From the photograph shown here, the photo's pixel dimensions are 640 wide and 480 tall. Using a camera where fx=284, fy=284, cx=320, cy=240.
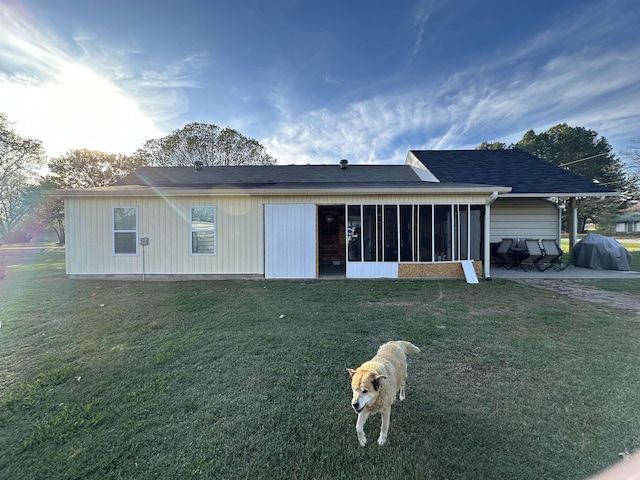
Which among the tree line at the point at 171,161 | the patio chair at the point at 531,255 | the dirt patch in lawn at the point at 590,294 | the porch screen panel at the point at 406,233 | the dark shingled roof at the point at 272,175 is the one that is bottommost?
the dirt patch in lawn at the point at 590,294

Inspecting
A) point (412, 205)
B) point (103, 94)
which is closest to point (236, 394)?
point (412, 205)

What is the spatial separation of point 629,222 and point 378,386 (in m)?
55.1

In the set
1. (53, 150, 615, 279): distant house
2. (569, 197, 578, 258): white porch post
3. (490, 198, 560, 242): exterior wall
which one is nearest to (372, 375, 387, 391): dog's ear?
(53, 150, 615, 279): distant house

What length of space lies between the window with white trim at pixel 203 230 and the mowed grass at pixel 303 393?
2882 mm

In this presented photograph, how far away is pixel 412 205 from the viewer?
7766 millimetres

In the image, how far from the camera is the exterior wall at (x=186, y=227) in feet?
25.4

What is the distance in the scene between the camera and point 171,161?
22812 millimetres

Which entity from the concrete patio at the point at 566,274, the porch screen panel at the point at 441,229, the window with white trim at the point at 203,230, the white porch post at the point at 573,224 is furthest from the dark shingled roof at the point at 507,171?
the window with white trim at the point at 203,230

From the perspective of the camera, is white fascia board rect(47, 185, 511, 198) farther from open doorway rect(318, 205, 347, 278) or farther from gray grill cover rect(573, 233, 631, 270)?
gray grill cover rect(573, 233, 631, 270)

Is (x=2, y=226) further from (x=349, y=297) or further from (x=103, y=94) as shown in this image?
(x=349, y=297)

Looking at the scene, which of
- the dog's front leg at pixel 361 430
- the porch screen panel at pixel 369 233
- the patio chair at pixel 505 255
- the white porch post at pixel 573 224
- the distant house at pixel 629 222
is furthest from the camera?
the distant house at pixel 629 222

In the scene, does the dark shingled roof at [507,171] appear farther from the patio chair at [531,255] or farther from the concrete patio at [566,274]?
the concrete patio at [566,274]

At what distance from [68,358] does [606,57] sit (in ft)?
53.1

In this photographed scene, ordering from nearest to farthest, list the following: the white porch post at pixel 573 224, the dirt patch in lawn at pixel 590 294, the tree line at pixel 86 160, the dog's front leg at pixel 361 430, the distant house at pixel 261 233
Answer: the dog's front leg at pixel 361 430
the dirt patch in lawn at pixel 590 294
the distant house at pixel 261 233
the white porch post at pixel 573 224
the tree line at pixel 86 160
